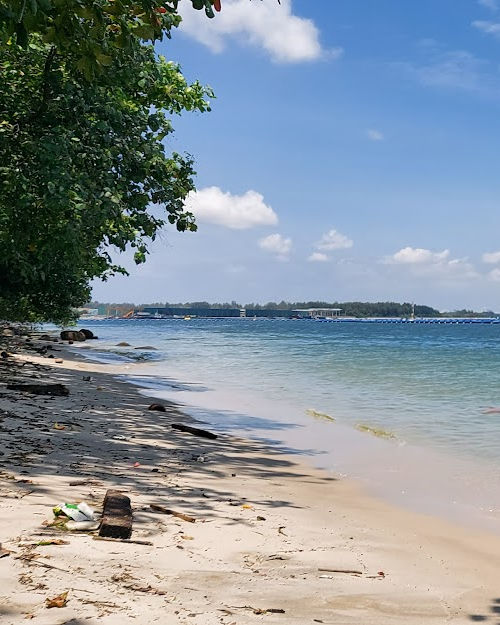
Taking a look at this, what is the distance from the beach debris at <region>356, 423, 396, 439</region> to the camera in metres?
15.8

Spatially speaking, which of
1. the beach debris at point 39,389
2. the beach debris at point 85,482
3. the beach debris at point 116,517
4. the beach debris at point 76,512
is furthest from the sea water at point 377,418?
the beach debris at point 76,512

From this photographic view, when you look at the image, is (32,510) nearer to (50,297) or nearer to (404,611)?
(404,611)

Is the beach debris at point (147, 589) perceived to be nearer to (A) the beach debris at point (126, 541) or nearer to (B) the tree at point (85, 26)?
(A) the beach debris at point (126, 541)

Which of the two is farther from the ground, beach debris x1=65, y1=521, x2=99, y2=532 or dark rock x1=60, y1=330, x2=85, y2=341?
beach debris x1=65, y1=521, x2=99, y2=532

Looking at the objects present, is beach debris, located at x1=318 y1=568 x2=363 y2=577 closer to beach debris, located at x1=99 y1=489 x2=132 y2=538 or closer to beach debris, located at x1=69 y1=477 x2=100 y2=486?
beach debris, located at x1=99 y1=489 x2=132 y2=538

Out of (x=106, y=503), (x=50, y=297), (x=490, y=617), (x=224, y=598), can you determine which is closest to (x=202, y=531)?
(x=106, y=503)

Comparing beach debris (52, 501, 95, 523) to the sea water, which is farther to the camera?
the sea water

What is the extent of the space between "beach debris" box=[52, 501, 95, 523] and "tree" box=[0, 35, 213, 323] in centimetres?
606

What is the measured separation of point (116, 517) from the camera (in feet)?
19.6

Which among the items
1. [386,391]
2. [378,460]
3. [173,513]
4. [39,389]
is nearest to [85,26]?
[173,513]

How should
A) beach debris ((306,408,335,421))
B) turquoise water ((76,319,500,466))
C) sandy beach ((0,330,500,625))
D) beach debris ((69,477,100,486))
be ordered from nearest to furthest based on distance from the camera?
sandy beach ((0,330,500,625)) < beach debris ((69,477,100,486)) < turquoise water ((76,319,500,466)) < beach debris ((306,408,335,421))

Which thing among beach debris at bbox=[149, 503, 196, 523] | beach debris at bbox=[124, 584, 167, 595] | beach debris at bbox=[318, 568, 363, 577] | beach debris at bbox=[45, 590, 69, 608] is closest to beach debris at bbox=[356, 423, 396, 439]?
beach debris at bbox=[149, 503, 196, 523]

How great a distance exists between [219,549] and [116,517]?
3.31 ft

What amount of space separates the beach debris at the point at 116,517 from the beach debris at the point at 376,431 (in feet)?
34.1
